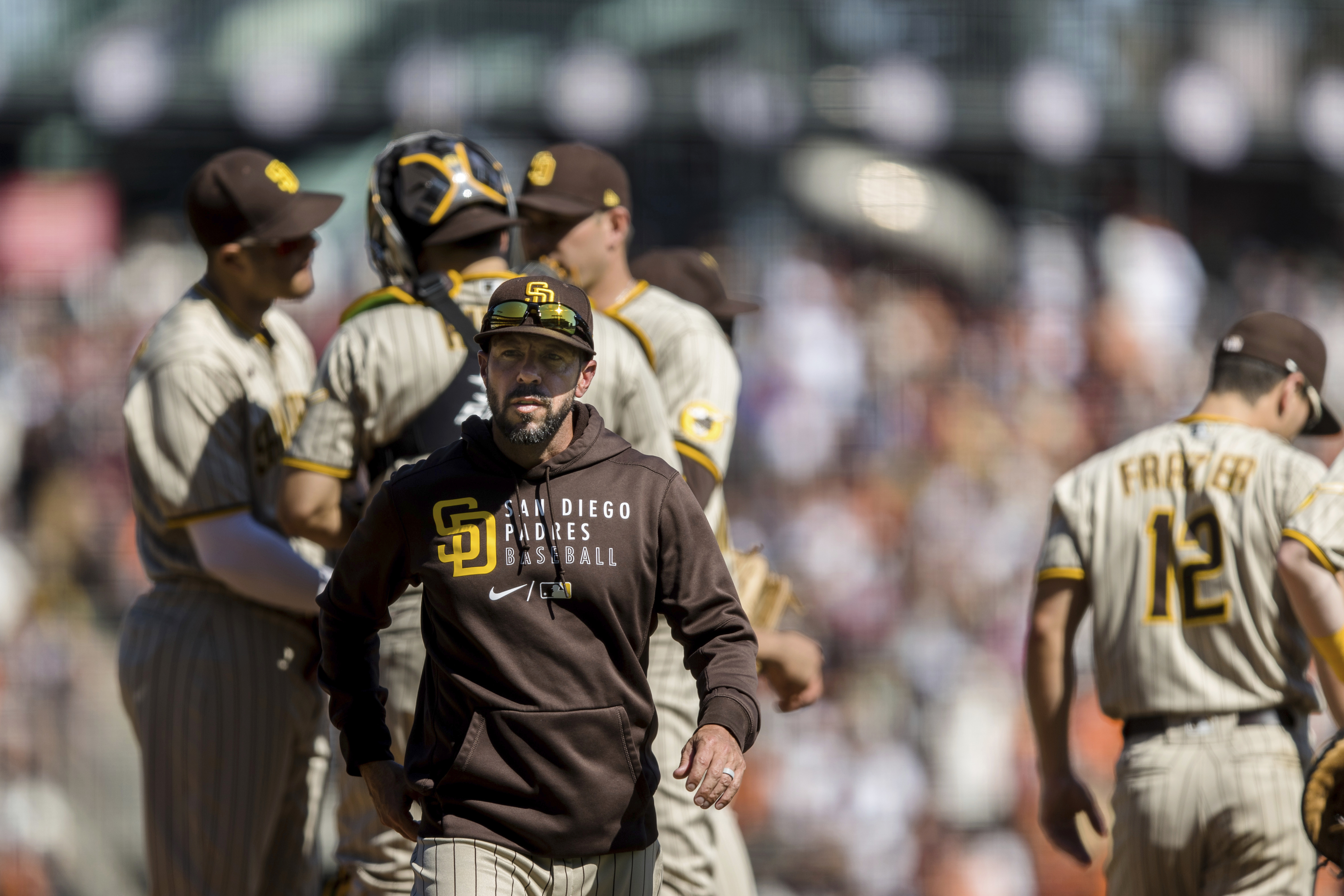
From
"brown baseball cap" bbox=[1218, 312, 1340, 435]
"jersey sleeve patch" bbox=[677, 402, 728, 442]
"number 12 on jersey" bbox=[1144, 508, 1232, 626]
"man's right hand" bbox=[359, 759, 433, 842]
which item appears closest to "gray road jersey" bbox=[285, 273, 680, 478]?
"jersey sleeve patch" bbox=[677, 402, 728, 442]

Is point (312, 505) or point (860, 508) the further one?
point (860, 508)

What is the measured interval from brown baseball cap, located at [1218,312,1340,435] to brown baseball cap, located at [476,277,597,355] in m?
2.24

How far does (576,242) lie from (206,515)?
1.22m

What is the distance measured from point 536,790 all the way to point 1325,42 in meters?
9.32

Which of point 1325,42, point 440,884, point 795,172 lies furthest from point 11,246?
point 1325,42

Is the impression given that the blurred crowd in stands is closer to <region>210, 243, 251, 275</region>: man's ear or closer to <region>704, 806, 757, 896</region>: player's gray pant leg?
A: <region>704, 806, 757, 896</region>: player's gray pant leg

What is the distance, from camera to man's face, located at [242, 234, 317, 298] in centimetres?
397

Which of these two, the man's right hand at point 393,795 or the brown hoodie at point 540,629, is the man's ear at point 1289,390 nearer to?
the brown hoodie at point 540,629

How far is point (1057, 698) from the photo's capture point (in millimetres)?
4293

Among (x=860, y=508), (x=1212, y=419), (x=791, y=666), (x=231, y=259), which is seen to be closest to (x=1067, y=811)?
(x=791, y=666)

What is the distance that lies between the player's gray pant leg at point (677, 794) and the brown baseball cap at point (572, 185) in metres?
1.16

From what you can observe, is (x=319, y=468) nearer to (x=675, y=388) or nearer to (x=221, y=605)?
(x=221, y=605)

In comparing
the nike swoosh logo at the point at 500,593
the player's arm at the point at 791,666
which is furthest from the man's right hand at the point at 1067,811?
the nike swoosh logo at the point at 500,593

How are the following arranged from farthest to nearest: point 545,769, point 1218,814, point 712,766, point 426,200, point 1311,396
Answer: point 1311,396 → point 1218,814 → point 426,200 → point 545,769 → point 712,766
